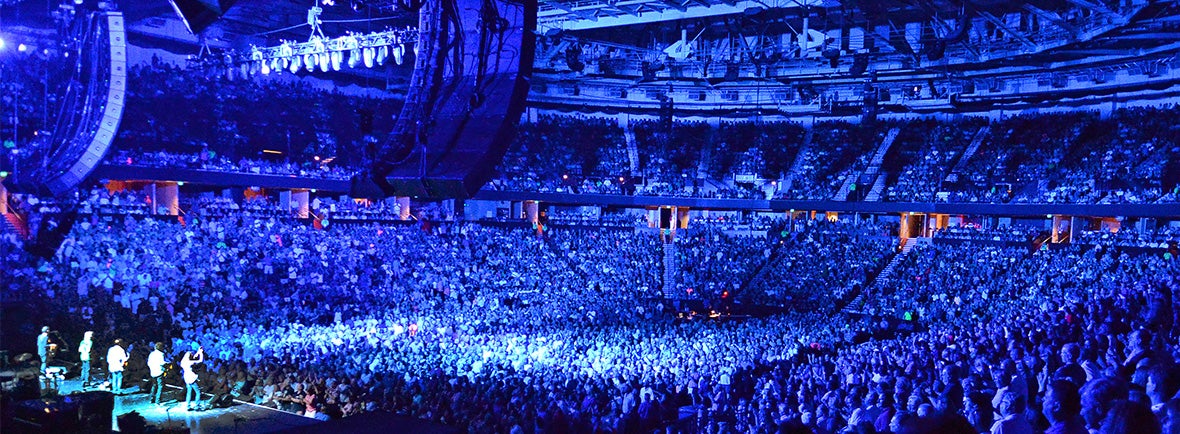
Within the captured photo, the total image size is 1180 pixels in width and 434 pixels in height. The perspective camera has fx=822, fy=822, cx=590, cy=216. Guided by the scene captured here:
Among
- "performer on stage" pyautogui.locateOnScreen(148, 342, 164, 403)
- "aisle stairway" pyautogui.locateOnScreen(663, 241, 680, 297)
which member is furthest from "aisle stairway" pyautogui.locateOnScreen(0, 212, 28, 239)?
"aisle stairway" pyautogui.locateOnScreen(663, 241, 680, 297)

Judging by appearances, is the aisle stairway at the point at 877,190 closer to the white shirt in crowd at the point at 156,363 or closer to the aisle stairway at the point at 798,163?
the aisle stairway at the point at 798,163

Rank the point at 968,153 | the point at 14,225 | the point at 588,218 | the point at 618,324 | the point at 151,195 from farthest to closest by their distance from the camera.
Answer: the point at 588,218 < the point at 968,153 < the point at 151,195 < the point at 618,324 < the point at 14,225

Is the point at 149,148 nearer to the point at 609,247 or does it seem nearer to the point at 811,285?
the point at 609,247

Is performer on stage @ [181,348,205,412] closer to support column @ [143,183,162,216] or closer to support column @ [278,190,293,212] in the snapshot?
support column @ [143,183,162,216]

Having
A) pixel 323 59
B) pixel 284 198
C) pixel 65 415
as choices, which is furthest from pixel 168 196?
pixel 65 415

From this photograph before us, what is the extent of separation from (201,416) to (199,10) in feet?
17.9

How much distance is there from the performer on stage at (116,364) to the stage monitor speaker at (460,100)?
5.20 m

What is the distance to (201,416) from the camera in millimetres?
9680

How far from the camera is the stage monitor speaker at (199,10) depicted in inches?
241

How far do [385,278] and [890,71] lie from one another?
18823 millimetres

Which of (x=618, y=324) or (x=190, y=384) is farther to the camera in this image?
(x=618, y=324)

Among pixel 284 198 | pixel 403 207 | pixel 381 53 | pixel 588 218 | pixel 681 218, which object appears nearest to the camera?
pixel 381 53

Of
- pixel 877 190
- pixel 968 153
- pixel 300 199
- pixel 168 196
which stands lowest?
pixel 300 199

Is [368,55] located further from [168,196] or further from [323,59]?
[168,196]
